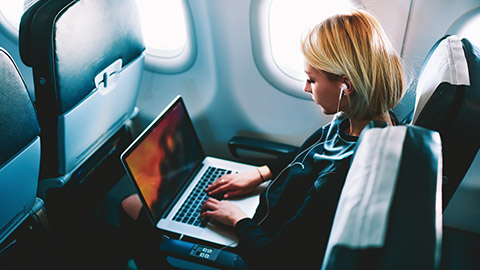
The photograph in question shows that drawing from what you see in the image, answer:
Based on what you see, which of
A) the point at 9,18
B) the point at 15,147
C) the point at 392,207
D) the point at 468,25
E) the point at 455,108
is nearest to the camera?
the point at 392,207

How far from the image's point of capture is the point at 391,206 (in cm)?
63

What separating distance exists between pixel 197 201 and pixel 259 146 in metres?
0.44

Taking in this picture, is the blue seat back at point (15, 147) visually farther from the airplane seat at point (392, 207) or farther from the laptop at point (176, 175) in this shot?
the airplane seat at point (392, 207)

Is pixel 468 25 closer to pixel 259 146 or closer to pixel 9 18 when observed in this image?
pixel 259 146

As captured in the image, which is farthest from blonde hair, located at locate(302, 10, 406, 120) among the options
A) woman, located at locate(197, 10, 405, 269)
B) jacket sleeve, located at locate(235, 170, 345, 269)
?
jacket sleeve, located at locate(235, 170, 345, 269)

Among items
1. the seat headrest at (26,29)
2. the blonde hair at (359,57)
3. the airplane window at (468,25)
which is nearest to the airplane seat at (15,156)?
the seat headrest at (26,29)

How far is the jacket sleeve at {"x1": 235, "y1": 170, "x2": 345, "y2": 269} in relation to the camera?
1.17 metres

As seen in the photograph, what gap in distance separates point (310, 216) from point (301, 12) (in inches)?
40.7

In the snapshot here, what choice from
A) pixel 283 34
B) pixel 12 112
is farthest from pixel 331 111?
pixel 12 112

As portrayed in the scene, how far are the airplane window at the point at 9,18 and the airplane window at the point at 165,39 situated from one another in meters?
0.76

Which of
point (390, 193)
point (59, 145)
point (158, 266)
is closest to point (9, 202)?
point (59, 145)

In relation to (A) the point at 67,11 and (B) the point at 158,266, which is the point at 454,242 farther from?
(A) the point at 67,11

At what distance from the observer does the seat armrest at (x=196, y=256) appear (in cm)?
137

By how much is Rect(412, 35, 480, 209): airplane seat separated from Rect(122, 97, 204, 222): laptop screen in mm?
1031
